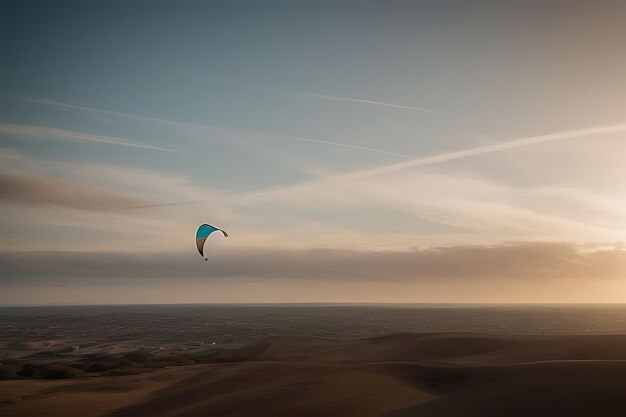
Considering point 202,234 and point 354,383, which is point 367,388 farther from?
point 202,234

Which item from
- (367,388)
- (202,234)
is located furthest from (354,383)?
(202,234)

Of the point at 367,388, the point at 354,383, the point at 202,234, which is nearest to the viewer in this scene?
the point at 367,388

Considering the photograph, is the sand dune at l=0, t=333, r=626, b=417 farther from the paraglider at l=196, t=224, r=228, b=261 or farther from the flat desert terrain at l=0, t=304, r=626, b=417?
the paraglider at l=196, t=224, r=228, b=261

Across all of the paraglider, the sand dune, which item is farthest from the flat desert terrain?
the paraglider

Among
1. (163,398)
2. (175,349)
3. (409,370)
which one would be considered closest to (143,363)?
(175,349)

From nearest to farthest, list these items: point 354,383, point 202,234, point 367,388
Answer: point 367,388, point 354,383, point 202,234

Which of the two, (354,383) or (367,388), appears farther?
(354,383)

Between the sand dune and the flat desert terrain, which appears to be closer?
the sand dune

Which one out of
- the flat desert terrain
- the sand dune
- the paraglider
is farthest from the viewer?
the paraglider

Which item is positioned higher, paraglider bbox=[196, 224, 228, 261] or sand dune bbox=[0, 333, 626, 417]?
paraglider bbox=[196, 224, 228, 261]
